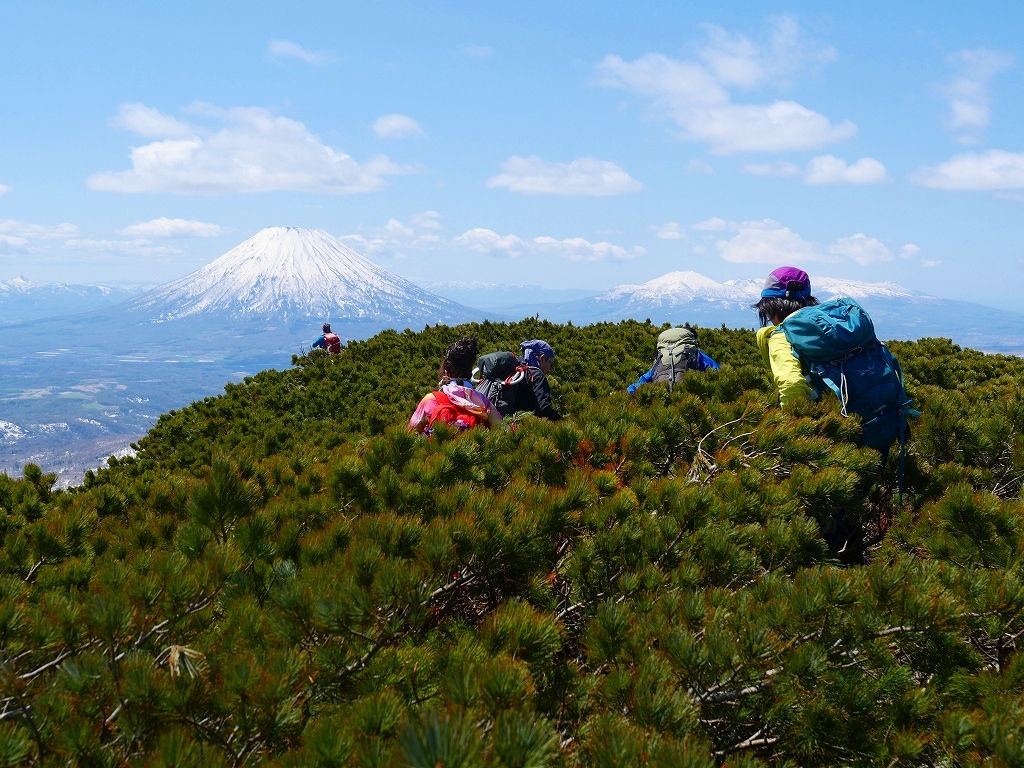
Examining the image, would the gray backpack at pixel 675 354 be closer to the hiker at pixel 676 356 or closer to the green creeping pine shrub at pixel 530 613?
the hiker at pixel 676 356

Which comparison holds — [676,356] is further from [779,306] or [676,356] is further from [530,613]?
[530,613]

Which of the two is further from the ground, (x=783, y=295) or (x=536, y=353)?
(x=783, y=295)

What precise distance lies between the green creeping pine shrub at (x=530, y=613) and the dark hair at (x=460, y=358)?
174 centimetres

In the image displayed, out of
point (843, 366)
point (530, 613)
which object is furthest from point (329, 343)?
point (530, 613)

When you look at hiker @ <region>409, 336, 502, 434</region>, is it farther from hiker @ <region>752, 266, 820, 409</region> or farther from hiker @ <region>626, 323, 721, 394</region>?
hiker @ <region>752, 266, 820, 409</region>

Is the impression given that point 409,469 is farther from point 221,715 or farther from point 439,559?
point 221,715

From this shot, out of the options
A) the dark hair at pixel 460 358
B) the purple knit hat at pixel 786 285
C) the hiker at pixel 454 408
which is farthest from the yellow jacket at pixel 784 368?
the dark hair at pixel 460 358

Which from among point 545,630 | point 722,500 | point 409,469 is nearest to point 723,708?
point 545,630

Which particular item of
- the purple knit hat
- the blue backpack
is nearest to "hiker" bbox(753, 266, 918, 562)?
the blue backpack

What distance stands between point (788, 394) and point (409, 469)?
8.34 feet

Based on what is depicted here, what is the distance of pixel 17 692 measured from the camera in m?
1.43

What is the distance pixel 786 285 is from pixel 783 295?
0.26ft

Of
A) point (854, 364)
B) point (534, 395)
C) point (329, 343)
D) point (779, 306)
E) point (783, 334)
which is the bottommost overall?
point (534, 395)

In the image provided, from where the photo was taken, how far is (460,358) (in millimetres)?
5488
